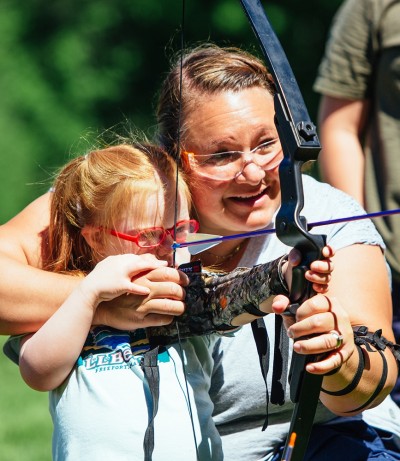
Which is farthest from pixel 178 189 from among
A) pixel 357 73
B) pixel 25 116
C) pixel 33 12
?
pixel 33 12

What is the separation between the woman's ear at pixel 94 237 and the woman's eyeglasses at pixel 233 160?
29cm

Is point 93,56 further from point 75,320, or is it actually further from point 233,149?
point 75,320

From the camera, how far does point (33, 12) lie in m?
7.34

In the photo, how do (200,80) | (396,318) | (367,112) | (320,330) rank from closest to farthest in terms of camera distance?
(320,330) → (200,80) → (396,318) → (367,112)

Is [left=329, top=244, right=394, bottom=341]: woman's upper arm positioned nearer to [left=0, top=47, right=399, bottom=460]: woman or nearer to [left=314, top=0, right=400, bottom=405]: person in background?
[left=0, top=47, right=399, bottom=460]: woman

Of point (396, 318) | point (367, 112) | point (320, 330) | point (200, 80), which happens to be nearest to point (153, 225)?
point (200, 80)

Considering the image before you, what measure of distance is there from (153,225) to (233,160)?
0.95ft

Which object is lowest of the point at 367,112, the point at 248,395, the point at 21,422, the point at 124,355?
the point at 21,422

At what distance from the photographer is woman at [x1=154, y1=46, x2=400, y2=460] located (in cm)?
227

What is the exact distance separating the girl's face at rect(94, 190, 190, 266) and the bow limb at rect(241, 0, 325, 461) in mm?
438

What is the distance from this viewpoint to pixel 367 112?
305 centimetres

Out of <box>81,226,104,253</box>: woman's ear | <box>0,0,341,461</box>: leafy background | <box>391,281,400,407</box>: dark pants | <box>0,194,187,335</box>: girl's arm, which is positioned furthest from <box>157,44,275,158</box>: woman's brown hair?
<box>0,0,341,461</box>: leafy background

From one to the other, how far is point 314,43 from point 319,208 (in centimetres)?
514

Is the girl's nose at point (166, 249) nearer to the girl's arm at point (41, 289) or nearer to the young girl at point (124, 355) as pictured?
the young girl at point (124, 355)
